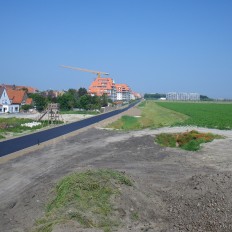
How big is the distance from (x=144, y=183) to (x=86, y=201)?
4.36 meters

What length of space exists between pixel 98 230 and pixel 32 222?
3.18 metres

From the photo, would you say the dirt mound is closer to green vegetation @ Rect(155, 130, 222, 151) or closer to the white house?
green vegetation @ Rect(155, 130, 222, 151)

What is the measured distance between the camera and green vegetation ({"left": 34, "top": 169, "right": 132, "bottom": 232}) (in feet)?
39.7

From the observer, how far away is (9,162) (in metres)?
23.8

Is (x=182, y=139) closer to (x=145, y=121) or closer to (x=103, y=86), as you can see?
(x=145, y=121)

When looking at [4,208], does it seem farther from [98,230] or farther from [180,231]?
[180,231]

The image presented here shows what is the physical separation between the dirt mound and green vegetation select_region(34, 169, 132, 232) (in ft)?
7.63

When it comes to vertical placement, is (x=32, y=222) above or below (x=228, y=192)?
below

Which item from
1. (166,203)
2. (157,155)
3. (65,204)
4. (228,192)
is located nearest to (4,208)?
(65,204)

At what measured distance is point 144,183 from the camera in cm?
1711

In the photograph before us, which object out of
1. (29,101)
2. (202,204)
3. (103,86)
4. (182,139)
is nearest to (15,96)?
(29,101)

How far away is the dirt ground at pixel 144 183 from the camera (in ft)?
41.4

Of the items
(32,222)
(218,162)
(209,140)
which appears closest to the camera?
(32,222)

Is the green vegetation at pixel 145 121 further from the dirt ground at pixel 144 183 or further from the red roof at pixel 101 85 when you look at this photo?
the red roof at pixel 101 85
